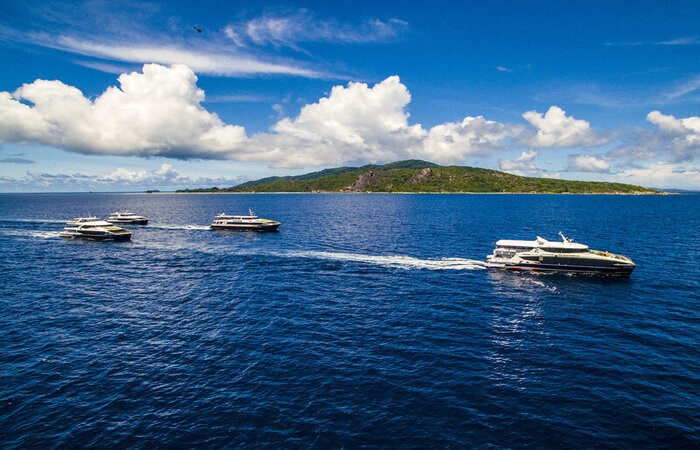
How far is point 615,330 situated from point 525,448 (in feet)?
101

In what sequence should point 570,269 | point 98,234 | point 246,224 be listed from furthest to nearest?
point 246,224 → point 98,234 → point 570,269

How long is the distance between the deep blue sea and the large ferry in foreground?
3204mm

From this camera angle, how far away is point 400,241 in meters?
121

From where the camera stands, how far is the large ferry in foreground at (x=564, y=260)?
245 feet

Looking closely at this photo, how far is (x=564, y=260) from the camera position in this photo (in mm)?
79188

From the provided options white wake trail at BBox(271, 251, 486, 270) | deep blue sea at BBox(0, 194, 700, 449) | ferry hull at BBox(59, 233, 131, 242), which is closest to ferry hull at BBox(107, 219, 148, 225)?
ferry hull at BBox(59, 233, 131, 242)

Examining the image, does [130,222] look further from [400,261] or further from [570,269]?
[570,269]

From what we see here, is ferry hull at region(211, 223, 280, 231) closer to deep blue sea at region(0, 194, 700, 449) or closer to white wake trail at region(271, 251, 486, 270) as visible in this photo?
white wake trail at region(271, 251, 486, 270)

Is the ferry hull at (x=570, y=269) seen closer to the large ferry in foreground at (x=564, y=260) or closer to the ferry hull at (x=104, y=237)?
the large ferry in foreground at (x=564, y=260)

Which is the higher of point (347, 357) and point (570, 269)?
point (570, 269)

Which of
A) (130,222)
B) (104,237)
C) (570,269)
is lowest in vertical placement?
(570,269)

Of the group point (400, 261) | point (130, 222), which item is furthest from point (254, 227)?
point (400, 261)

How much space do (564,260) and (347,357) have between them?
195 ft

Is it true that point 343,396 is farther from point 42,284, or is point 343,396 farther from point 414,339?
point 42,284
